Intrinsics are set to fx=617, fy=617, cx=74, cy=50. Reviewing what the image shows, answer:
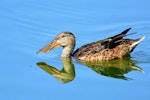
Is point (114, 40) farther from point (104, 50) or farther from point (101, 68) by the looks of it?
point (101, 68)

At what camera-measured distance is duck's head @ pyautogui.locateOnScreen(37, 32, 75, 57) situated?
1320 cm

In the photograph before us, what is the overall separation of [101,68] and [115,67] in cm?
31

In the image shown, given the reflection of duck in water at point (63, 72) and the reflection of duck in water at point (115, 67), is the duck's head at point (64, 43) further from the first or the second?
the reflection of duck in water at point (115, 67)

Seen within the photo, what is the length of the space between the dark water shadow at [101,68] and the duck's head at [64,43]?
205 mm

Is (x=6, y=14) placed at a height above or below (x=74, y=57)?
above

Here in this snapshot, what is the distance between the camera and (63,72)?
1250 centimetres

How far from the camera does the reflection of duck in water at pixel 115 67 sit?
40.7 feet

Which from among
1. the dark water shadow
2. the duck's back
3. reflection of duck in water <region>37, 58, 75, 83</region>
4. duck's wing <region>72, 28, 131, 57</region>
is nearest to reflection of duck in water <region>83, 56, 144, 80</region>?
the dark water shadow

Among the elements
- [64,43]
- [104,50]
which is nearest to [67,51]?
[64,43]

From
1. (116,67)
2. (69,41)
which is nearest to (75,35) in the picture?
A: (69,41)

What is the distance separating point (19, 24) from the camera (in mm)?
14609

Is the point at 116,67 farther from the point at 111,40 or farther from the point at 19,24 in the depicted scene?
the point at 19,24

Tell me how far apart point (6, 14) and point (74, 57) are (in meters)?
2.50

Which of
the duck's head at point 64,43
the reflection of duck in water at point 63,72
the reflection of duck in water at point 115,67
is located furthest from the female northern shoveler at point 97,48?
the reflection of duck in water at point 63,72
